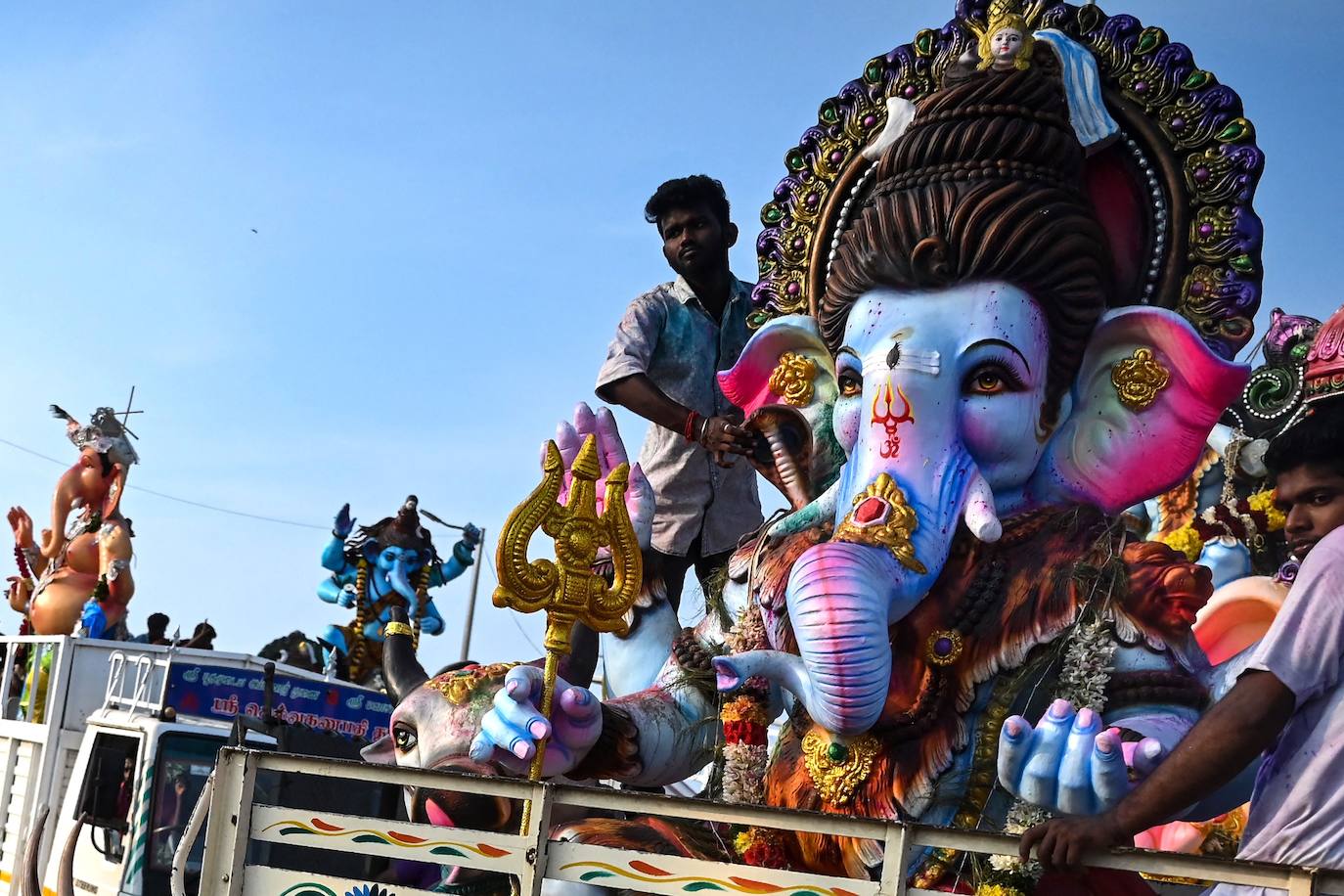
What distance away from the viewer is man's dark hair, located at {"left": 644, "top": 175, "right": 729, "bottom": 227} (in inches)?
213

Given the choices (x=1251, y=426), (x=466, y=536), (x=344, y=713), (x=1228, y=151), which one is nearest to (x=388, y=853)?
(x=1228, y=151)

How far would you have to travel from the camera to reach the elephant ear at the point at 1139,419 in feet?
14.3

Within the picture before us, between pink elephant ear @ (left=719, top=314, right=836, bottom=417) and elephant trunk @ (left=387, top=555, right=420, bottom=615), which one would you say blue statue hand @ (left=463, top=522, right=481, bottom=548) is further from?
pink elephant ear @ (left=719, top=314, right=836, bottom=417)

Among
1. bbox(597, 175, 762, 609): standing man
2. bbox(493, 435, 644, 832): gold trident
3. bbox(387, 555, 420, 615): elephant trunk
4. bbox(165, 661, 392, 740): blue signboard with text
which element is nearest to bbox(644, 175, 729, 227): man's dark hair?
bbox(597, 175, 762, 609): standing man

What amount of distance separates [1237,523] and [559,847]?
4.55 meters

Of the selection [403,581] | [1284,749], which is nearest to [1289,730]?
[1284,749]

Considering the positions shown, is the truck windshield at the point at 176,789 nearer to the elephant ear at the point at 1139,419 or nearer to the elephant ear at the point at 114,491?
the elephant ear at the point at 1139,419

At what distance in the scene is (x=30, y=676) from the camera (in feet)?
31.3

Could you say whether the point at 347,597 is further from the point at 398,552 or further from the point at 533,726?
the point at 533,726

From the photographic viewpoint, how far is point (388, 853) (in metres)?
3.37

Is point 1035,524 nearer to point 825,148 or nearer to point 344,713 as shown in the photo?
point 825,148

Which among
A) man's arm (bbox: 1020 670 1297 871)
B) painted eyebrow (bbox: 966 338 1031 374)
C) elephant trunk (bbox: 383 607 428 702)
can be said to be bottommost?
man's arm (bbox: 1020 670 1297 871)

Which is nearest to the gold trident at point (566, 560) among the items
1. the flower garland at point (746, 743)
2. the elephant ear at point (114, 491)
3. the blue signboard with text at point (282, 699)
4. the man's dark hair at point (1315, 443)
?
the flower garland at point (746, 743)

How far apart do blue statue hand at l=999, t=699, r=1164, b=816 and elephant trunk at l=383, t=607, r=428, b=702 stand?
197 cm
